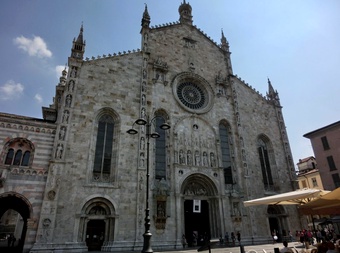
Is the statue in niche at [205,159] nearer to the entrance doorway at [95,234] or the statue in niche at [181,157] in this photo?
the statue in niche at [181,157]

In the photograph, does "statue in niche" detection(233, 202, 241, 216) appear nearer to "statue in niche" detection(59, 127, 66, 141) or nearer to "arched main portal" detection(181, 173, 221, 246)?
"arched main portal" detection(181, 173, 221, 246)

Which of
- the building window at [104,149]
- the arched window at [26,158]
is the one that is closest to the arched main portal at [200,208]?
the building window at [104,149]

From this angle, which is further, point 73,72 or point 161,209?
point 73,72

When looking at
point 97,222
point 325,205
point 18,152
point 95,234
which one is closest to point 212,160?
point 97,222

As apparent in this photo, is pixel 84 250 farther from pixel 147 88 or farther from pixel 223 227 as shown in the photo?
pixel 147 88

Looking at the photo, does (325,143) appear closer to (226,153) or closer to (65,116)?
(226,153)

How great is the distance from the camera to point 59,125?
1817 centimetres

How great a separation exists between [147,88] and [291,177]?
64.2 feet

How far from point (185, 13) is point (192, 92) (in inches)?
475

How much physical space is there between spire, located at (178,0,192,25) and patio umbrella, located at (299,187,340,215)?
25.5 metres

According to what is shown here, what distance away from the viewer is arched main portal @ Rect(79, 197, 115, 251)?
1714 centimetres

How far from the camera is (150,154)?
2077 cm

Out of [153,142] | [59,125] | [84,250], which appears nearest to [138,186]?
[153,142]

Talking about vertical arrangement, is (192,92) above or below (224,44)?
below
